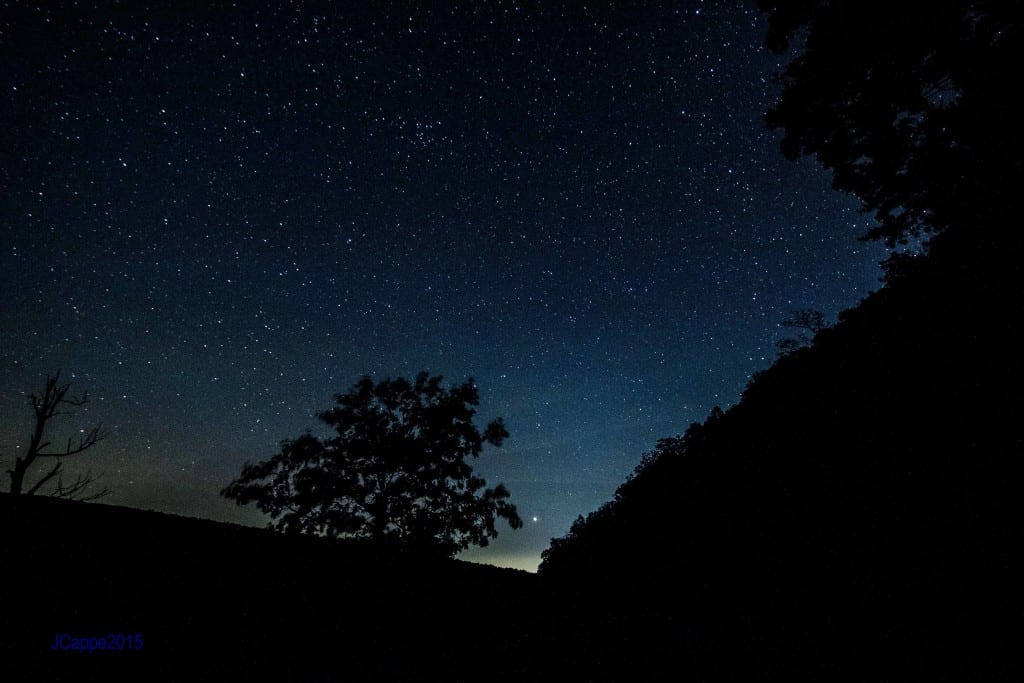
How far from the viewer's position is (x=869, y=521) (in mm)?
6902

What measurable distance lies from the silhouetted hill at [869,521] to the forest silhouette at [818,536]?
0.12 feet

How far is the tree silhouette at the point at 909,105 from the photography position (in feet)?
22.9

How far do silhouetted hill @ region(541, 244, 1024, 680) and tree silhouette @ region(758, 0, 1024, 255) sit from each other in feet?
4.72

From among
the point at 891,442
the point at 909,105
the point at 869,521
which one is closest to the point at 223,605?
the point at 869,521

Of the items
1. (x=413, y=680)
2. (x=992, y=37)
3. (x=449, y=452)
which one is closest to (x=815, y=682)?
(x=413, y=680)

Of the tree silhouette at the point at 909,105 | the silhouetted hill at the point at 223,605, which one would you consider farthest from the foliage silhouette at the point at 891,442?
the silhouetted hill at the point at 223,605

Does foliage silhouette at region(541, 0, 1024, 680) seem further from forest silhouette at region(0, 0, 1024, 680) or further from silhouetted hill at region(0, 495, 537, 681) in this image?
silhouetted hill at region(0, 495, 537, 681)

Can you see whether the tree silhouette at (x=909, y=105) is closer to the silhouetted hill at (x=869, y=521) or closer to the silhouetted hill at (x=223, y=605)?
the silhouetted hill at (x=869, y=521)

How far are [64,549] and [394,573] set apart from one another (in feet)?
7.93

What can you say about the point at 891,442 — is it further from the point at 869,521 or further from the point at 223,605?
the point at 223,605

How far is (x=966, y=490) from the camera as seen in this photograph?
238 inches

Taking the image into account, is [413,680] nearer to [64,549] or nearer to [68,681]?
[68,681]

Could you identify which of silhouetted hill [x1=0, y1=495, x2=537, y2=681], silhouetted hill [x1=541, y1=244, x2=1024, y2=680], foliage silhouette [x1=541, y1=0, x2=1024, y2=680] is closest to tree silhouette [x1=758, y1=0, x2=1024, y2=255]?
foliage silhouette [x1=541, y1=0, x2=1024, y2=680]

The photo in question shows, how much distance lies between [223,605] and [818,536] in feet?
27.9
